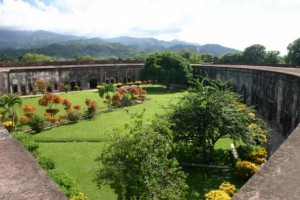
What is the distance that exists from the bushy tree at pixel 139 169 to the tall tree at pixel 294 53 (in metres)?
42.6

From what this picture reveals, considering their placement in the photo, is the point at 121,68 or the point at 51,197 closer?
the point at 51,197

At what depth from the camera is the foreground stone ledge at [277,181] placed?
124 inches

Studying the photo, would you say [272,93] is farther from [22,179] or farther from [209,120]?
[22,179]

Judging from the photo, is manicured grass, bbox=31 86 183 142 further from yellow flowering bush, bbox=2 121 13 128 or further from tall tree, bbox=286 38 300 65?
tall tree, bbox=286 38 300 65

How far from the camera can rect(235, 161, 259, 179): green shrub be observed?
40.9ft

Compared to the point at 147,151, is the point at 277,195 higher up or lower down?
higher up

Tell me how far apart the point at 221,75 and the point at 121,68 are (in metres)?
16.1

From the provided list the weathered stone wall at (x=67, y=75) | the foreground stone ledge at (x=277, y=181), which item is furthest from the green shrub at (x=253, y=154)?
the weathered stone wall at (x=67, y=75)

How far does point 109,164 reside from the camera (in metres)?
8.87

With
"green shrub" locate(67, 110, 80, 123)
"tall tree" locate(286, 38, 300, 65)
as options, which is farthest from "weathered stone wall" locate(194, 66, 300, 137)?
"tall tree" locate(286, 38, 300, 65)

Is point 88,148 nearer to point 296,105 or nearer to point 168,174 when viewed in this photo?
point 168,174

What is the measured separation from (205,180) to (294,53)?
40.2 meters

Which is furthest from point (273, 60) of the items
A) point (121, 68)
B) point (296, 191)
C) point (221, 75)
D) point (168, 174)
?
point (296, 191)

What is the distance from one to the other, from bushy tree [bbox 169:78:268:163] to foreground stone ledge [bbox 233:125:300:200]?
9.13 metres
